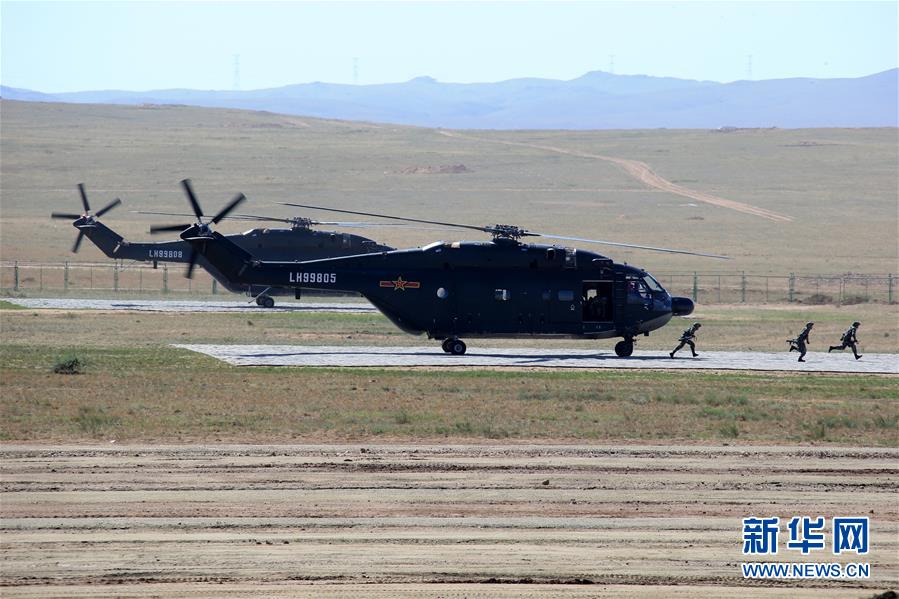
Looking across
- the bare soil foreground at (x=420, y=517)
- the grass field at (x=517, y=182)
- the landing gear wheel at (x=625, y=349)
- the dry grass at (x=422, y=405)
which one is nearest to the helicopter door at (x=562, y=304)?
the landing gear wheel at (x=625, y=349)

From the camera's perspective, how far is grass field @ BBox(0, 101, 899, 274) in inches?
3403

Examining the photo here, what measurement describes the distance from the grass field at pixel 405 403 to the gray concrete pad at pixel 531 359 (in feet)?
4.36

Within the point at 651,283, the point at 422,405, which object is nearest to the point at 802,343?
the point at 651,283

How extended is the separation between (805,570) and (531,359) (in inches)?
736

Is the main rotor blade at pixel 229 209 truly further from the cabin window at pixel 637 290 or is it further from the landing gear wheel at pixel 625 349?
the landing gear wheel at pixel 625 349

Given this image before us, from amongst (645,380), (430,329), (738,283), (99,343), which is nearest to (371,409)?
(645,380)

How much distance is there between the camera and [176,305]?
48.7m

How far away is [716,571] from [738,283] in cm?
5542

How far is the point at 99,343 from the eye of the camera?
33719mm

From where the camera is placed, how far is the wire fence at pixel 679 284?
5750 centimetres

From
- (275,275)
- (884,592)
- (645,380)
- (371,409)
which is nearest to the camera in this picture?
(884,592)

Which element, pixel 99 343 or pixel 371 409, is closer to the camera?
pixel 371 409

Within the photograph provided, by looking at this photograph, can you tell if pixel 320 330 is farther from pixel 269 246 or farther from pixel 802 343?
pixel 802 343

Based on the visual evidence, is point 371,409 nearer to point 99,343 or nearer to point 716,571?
point 716,571
